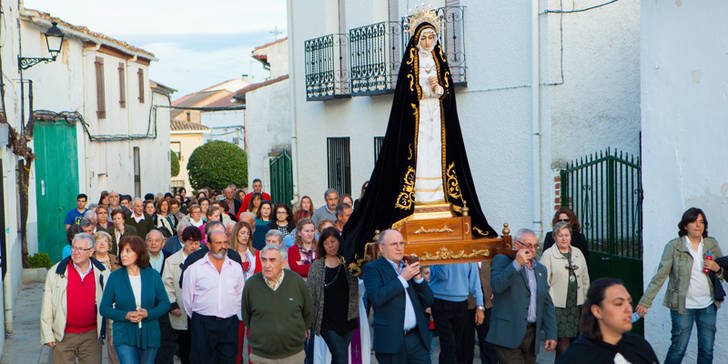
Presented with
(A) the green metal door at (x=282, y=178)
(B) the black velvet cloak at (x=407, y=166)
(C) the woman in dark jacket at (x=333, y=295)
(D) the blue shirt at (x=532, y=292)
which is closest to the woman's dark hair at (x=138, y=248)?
(C) the woman in dark jacket at (x=333, y=295)

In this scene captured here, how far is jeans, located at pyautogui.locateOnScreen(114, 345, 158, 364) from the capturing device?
23.7ft

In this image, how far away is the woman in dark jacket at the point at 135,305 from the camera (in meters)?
7.17

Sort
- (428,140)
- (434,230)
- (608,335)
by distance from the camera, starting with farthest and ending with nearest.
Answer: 1. (428,140)
2. (434,230)
3. (608,335)

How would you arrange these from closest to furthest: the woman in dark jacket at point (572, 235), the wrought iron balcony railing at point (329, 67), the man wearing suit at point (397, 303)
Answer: the man wearing suit at point (397, 303) < the woman in dark jacket at point (572, 235) < the wrought iron balcony railing at point (329, 67)

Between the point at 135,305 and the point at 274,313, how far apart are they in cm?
135

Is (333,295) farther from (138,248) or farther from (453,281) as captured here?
(138,248)

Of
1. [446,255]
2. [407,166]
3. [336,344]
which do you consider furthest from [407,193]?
[336,344]

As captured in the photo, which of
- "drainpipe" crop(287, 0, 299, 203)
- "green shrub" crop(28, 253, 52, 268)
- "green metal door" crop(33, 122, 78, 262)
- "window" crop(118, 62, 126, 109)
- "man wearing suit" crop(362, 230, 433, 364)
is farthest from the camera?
"window" crop(118, 62, 126, 109)

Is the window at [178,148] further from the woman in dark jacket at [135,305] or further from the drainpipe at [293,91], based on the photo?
the woman in dark jacket at [135,305]

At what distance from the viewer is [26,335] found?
1099cm

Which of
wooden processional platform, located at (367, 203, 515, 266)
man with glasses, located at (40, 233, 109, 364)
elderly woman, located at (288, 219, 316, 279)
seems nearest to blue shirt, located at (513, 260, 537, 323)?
wooden processional platform, located at (367, 203, 515, 266)

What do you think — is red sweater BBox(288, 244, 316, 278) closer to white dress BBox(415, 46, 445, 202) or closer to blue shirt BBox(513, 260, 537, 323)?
white dress BBox(415, 46, 445, 202)

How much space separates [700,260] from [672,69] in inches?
74.8

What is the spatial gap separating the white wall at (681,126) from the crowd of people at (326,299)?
0.50m
